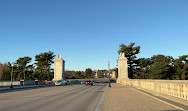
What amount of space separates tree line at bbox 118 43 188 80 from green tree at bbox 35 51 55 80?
3759 cm

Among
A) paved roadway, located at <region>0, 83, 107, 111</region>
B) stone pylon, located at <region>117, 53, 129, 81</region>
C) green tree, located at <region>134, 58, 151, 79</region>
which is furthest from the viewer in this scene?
green tree, located at <region>134, 58, 151, 79</region>

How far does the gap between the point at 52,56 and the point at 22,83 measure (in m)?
43.5

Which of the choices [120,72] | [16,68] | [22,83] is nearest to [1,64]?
[16,68]

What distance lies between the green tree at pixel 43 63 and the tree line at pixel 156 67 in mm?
37587

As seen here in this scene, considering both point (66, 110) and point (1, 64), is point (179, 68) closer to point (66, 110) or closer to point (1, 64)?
point (66, 110)

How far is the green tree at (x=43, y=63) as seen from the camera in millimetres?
86175

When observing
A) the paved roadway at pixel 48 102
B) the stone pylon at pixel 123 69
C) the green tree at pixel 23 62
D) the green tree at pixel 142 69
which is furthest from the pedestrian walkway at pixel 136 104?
the green tree at pixel 23 62

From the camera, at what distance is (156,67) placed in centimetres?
6681

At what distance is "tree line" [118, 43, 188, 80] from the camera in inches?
2601

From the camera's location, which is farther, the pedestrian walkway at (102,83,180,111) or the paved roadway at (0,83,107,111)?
the paved roadway at (0,83,107,111)

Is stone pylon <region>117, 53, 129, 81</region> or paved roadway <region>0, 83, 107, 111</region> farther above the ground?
stone pylon <region>117, 53, 129, 81</region>

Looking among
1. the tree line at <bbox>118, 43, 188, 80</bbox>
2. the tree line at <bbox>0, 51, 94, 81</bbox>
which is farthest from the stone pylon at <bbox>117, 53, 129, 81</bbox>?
the tree line at <bbox>0, 51, 94, 81</bbox>

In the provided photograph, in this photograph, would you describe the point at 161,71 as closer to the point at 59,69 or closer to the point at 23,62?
the point at 59,69

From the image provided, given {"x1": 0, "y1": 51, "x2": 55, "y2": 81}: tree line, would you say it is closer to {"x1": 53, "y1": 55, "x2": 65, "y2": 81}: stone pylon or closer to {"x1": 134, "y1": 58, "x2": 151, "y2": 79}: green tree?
{"x1": 53, "y1": 55, "x2": 65, "y2": 81}: stone pylon
